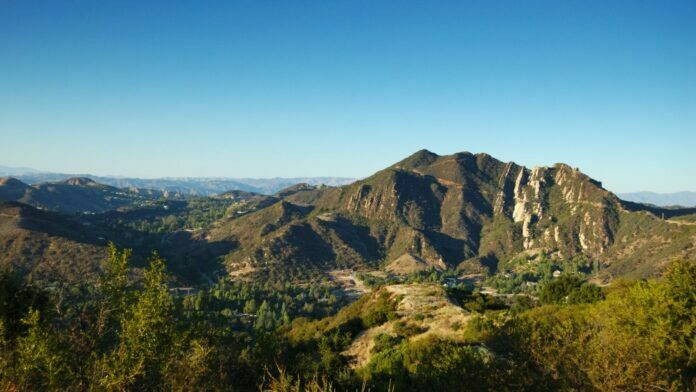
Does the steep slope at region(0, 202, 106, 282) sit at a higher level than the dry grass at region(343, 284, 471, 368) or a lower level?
lower

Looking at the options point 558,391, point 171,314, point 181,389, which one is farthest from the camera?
point 171,314

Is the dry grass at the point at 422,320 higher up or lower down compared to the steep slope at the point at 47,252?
higher up

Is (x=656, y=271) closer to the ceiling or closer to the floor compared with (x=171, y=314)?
closer to the floor

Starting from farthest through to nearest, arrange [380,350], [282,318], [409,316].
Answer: [282,318] < [409,316] < [380,350]

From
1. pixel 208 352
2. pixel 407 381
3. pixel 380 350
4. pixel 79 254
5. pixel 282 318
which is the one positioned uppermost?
pixel 208 352

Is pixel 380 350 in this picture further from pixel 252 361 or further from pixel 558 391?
pixel 558 391

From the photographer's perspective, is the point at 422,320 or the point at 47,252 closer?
the point at 422,320

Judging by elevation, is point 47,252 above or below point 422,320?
below

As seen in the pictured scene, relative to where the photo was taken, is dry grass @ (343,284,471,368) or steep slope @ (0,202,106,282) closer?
dry grass @ (343,284,471,368)

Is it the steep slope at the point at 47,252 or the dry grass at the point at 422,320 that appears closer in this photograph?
the dry grass at the point at 422,320

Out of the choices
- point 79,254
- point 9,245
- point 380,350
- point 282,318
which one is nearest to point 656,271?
point 282,318

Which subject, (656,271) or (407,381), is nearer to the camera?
(407,381)
